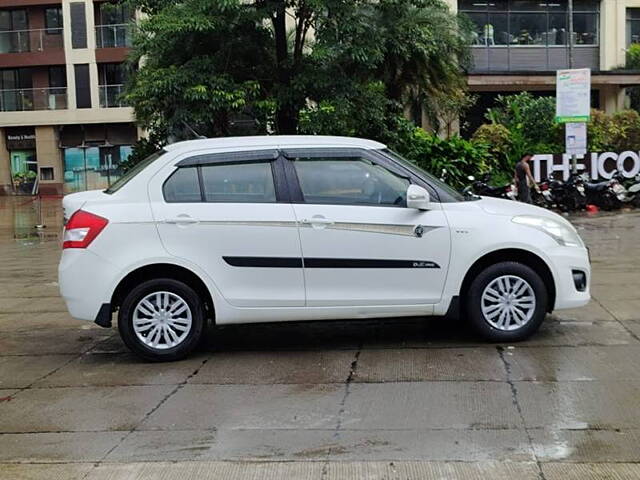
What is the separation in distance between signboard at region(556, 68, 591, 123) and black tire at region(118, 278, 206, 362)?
14721 mm

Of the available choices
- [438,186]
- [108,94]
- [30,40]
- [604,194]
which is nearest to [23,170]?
[108,94]

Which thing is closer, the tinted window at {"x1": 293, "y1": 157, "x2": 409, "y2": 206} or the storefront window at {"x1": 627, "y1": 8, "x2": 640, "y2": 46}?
the tinted window at {"x1": 293, "y1": 157, "x2": 409, "y2": 206}

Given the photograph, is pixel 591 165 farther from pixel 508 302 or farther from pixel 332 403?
pixel 332 403

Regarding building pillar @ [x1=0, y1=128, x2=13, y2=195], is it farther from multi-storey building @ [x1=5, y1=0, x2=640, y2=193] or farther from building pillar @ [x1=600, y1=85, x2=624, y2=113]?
building pillar @ [x1=600, y1=85, x2=624, y2=113]

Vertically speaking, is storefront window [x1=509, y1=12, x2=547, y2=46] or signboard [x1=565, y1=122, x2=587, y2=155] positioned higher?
storefront window [x1=509, y1=12, x2=547, y2=46]

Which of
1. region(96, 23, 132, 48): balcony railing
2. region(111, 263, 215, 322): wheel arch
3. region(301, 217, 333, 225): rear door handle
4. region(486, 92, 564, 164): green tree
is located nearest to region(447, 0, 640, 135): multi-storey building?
region(486, 92, 564, 164): green tree

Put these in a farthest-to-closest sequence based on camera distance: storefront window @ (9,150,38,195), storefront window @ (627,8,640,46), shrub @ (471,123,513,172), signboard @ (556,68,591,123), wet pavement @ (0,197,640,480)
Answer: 1. storefront window @ (9,150,38,195)
2. storefront window @ (627,8,640,46)
3. shrub @ (471,123,513,172)
4. signboard @ (556,68,591,123)
5. wet pavement @ (0,197,640,480)

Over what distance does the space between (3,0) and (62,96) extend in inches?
227

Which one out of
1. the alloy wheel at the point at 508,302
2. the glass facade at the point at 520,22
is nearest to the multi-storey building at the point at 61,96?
the glass facade at the point at 520,22

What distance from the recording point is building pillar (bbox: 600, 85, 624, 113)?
3231 cm

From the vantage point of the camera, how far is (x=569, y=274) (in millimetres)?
6965

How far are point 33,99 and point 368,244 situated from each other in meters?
39.3

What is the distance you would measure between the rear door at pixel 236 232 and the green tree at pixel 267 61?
21.9ft

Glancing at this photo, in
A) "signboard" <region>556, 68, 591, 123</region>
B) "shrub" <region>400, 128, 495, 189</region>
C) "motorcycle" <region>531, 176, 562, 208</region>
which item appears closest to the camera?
"signboard" <region>556, 68, 591, 123</region>
